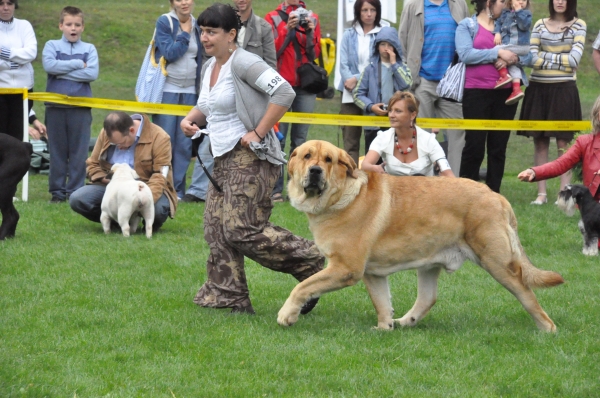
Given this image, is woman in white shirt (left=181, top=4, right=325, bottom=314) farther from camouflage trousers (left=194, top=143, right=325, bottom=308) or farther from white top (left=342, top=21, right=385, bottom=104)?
white top (left=342, top=21, right=385, bottom=104)

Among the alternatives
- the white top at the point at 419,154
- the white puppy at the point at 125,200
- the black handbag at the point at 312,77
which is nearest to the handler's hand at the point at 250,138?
the white top at the point at 419,154

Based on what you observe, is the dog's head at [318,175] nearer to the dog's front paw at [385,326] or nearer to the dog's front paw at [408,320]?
the dog's front paw at [385,326]

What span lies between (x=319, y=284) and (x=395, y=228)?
65 cm

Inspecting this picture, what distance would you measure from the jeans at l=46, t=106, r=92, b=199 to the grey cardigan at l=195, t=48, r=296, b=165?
5.55m

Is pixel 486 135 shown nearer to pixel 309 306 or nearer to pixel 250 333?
pixel 309 306

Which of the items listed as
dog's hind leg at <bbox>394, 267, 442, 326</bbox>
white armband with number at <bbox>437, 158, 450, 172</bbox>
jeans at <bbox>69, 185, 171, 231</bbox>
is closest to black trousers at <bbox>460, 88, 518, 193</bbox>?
white armband with number at <bbox>437, 158, 450, 172</bbox>

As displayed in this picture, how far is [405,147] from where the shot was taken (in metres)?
Result: 7.60

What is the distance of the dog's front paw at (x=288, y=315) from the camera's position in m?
5.70

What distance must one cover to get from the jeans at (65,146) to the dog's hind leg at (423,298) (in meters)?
6.06

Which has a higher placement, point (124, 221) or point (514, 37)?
point (514, 37)

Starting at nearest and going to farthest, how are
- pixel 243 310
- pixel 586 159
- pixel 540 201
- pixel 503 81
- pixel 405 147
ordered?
pixel 243 310
pixel 405 147
pixel 586 159
pixel 503 81
pixel 540 201

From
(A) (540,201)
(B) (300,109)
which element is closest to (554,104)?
(A) (540,201)

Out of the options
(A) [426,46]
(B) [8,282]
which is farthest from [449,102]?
(B) [8,282]

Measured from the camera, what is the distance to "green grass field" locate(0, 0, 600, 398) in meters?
4.79
